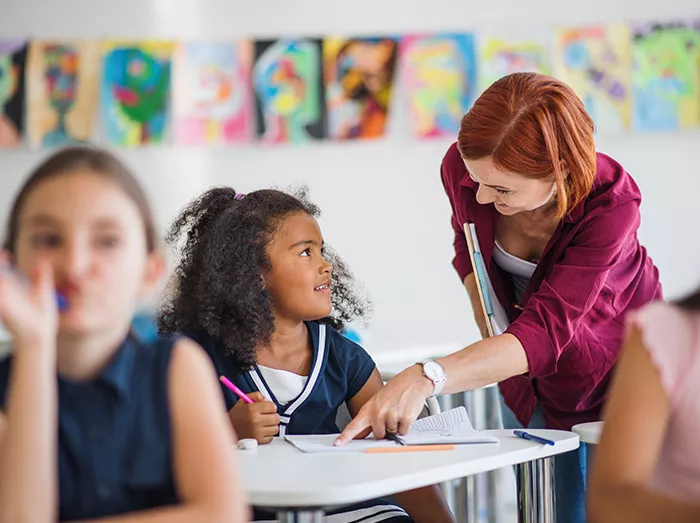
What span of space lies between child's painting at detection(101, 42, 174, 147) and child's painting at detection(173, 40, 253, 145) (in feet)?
0.16

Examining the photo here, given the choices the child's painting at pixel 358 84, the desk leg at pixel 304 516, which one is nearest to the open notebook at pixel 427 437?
the desk leg at pixel 304 516

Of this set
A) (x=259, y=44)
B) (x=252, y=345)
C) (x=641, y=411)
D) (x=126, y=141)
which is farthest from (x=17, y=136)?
(x=641, y=411)

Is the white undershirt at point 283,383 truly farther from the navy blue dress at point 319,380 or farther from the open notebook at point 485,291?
the open notebook at point 485,291

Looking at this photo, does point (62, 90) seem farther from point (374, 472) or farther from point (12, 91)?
point (374, 472)

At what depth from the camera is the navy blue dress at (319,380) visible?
5.71 feet

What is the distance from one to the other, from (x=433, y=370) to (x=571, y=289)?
1.11 feet

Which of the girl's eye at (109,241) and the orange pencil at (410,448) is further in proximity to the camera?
the orange pencil at (410,448)

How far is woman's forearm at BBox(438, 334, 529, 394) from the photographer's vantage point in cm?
160

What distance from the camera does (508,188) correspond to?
175 centimetres

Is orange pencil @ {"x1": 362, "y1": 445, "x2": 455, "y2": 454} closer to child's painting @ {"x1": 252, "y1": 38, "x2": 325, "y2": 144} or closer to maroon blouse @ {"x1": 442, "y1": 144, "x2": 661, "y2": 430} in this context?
maroon blouse @ {"x1": 442, "y1": 144, "x2": 661, "y2": 430}

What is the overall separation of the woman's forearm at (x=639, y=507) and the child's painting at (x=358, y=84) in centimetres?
237

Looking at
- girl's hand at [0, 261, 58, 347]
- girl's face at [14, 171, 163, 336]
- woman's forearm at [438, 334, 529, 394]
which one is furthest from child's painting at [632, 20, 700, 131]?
girl's hand at [0, 261, 58, 347]

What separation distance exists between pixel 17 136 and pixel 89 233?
2.44m

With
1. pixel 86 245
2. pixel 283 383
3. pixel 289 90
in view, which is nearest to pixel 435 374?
pixel 283 383
